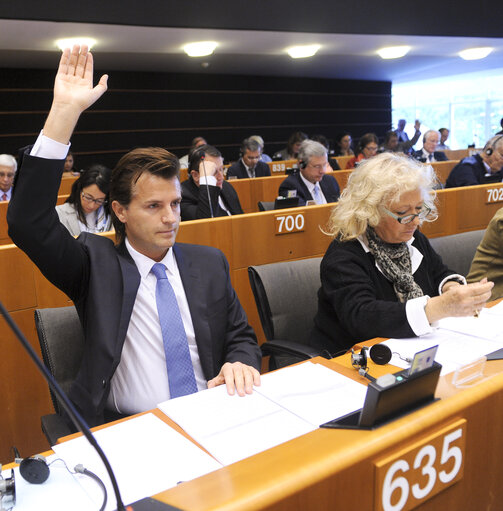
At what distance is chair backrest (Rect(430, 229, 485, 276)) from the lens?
262 centimetres

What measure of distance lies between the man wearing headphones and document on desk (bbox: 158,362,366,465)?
3.70m

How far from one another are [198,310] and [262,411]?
0.47 meters

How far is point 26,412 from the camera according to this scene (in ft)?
7.38

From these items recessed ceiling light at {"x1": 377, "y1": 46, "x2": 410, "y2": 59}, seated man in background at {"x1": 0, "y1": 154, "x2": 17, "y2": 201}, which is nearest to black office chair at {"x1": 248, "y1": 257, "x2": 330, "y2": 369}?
seated man in background at {"x1": 0, "y1": 154, "x2": 17, "y2": 201}

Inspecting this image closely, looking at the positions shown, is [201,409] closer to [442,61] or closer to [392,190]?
[392,190]

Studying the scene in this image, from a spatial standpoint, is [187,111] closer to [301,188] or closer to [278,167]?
[278,167]

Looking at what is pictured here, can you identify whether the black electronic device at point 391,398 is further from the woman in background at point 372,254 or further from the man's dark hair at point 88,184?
the man's dark hair at point 88,184

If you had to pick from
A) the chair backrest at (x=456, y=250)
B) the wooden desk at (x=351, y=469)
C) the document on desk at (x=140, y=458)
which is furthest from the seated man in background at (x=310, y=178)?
the wooden desk at (x=351, y=469)

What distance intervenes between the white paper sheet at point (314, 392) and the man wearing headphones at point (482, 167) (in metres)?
3.65

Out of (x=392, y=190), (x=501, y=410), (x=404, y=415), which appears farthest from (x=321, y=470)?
(x=392, y=190)

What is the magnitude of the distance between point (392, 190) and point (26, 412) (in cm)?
169

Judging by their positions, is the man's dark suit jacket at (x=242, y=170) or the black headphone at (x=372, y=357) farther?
the man's dark suit jacket at (x=242, y=170)

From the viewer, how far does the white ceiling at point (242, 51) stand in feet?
16.6

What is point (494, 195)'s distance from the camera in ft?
11.9
